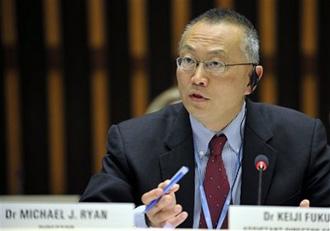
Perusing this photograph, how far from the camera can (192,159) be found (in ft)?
8.31

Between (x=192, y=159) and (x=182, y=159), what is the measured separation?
0.13 ft

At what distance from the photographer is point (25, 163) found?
4996 mm

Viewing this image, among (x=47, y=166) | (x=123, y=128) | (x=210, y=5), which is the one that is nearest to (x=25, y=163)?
(x=47, y=166)

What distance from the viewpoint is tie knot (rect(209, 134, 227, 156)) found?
251 cm

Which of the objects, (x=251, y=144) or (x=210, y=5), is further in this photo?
(x=210, y=5)

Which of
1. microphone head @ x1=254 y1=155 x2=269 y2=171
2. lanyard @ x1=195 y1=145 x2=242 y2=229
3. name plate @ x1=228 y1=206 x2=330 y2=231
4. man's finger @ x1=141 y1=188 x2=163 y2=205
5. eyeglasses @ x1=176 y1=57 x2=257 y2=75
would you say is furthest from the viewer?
eyeglasses @ x1=176 y1=57 x2=257 y2=75

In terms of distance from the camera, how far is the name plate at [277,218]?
6.29 feet

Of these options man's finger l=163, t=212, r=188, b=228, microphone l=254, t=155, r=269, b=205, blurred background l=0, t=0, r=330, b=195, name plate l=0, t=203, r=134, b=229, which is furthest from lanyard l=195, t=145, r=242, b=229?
blurred background l=0, t=0, r=330, b=195

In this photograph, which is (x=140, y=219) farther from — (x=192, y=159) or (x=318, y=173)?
(x=318, y=173)

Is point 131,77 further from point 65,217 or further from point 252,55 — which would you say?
point 65,217

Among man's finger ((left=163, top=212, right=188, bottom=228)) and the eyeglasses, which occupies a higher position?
the eyeglasses

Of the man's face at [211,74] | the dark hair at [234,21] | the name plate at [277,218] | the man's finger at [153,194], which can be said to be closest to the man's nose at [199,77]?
→ the man's face at [211,74]

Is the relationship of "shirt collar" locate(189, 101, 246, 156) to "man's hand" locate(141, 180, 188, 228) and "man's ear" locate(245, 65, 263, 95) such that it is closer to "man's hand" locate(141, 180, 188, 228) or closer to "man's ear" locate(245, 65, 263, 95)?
"man's ear" locate(245, 65, 263, 95)

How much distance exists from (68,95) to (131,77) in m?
0.52
